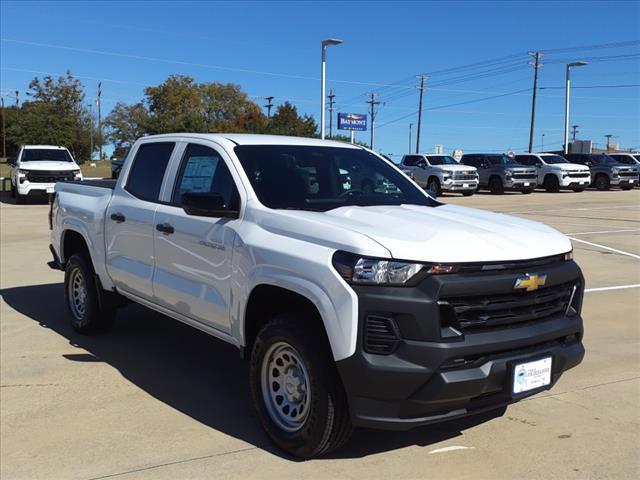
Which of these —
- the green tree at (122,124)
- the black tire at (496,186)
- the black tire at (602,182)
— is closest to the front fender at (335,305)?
the black tire at (496,186)

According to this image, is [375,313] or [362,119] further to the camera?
[362,119]

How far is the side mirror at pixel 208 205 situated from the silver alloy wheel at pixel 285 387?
3.08 feet

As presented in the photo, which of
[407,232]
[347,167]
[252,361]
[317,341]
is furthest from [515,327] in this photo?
[347,167]

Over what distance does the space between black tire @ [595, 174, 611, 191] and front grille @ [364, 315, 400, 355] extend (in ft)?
112

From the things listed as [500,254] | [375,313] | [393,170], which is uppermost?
[393,170]

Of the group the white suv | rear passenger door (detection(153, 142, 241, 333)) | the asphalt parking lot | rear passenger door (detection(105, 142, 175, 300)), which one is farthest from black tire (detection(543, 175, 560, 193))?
rear passenger door (detection(153, 142, 241, 333))

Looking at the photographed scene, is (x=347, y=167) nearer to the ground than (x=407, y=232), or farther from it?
farther from it

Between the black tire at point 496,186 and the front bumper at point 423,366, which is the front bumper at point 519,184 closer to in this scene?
the black tire at point 496,186

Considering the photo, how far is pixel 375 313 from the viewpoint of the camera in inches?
128

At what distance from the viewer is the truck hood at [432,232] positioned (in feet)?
11.0

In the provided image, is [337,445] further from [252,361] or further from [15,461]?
[15,461]

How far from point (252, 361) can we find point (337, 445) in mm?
747

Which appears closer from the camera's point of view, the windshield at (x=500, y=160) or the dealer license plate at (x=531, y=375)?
the dealer license plate at (x=531, y=375)

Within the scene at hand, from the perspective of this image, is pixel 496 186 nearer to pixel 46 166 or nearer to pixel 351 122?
pixel 351 122
